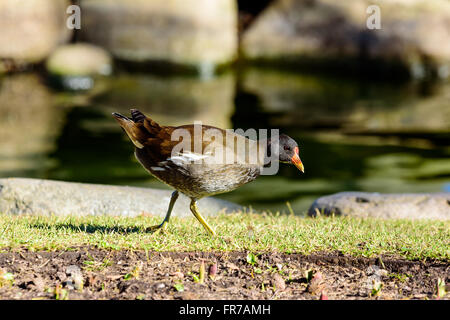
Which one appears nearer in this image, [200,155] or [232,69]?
[200,155]

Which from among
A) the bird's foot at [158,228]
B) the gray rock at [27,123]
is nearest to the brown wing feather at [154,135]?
the bird's foot at [158,228]

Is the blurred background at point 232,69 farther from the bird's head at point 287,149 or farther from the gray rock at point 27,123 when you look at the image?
the bird's head at point 287,149

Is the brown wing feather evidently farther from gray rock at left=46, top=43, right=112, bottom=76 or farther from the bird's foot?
gray rock at left=46, top=43, right=112, bottom=76

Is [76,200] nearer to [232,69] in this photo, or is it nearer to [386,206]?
[386,206]

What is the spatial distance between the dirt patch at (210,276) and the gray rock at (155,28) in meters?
17.9

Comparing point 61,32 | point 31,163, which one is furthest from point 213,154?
point 61,32

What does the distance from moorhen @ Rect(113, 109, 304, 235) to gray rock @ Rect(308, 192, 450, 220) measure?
2.92m

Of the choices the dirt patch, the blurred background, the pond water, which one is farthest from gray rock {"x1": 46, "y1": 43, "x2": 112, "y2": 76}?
the dirt patch

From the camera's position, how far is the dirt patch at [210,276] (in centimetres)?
453

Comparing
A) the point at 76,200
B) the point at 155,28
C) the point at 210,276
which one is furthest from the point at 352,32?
the point at 210,276

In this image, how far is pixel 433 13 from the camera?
72.9 feet

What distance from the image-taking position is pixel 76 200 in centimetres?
833

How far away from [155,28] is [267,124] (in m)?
7.47
